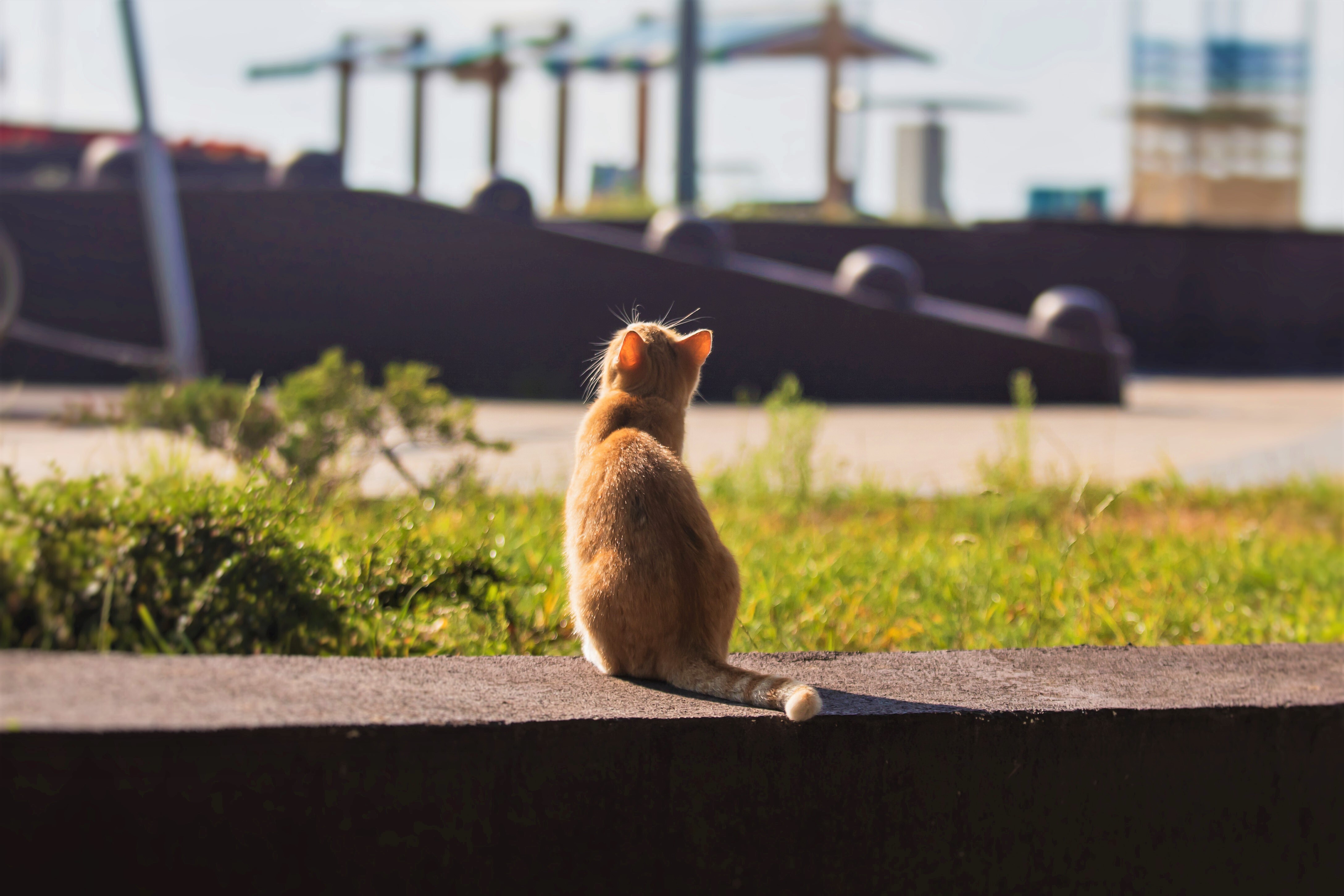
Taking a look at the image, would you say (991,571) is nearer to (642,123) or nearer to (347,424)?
(347,424)

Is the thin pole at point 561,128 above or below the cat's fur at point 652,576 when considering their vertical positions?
above

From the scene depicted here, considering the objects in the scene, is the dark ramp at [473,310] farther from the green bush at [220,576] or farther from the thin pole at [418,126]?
the thin pole at [418,126]

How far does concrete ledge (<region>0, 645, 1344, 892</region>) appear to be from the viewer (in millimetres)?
1907

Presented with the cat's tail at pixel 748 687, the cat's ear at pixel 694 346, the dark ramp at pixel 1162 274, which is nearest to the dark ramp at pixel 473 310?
the dark ramp at pixel 1162 274

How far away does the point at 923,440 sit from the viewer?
35.8ft

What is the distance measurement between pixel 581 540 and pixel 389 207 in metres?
12.6

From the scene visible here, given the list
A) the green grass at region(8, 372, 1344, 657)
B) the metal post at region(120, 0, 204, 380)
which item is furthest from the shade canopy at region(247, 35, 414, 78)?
the green grass at region(8, 372, 1344, 657)

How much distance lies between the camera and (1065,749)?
2535 millimetres

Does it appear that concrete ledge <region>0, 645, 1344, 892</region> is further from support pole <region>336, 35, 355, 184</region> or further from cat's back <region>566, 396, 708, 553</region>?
support pole <region>336, 35, 355, 184</region>

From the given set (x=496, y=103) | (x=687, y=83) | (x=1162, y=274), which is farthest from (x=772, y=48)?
(x=1162, y=274)

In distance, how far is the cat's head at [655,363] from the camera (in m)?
2.99

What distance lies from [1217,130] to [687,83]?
51.4ft

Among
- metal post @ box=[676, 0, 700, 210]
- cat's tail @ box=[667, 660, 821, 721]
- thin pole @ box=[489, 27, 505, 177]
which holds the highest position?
thin pole @ box=[489, 27, 505, 177]

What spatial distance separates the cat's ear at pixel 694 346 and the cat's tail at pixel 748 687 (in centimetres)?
89
